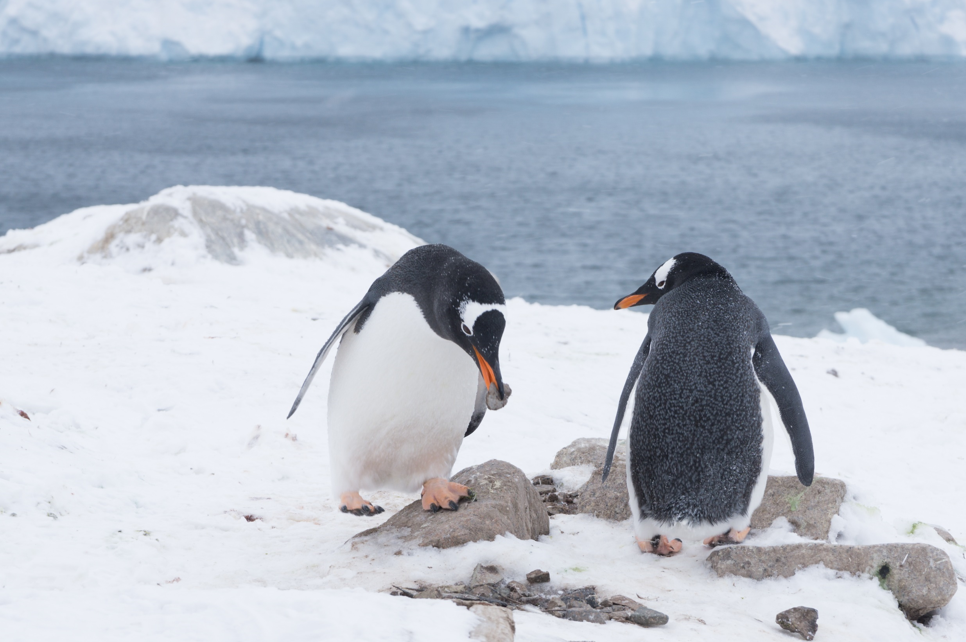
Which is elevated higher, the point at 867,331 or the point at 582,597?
the point at 582,597

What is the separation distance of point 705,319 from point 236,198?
7526mm

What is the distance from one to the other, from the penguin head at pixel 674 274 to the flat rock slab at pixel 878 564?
99 centimetres

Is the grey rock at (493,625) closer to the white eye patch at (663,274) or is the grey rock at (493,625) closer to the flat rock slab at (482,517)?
the flat rock slab at (482,517)

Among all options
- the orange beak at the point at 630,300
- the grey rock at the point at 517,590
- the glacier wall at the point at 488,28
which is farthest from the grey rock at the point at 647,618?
the glacier wall at the point at 488,28

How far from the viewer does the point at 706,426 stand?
2900 mm

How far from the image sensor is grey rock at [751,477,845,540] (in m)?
3.01

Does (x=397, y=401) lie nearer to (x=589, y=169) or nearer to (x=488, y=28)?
(x=589, y=169)

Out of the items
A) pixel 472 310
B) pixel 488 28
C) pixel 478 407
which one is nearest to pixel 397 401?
pixel 478 407

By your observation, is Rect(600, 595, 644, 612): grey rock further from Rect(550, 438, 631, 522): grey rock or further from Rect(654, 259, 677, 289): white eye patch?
Rect(654, 259, 677, 289): white eye patch

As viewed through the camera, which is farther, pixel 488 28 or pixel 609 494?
pixel 488 28

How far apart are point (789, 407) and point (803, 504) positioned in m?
0.37

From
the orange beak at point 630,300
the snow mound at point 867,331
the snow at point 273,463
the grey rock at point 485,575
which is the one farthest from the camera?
the snow mound at point 867,331

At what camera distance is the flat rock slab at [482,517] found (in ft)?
8.86

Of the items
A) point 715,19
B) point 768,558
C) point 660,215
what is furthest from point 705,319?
point 715,19
